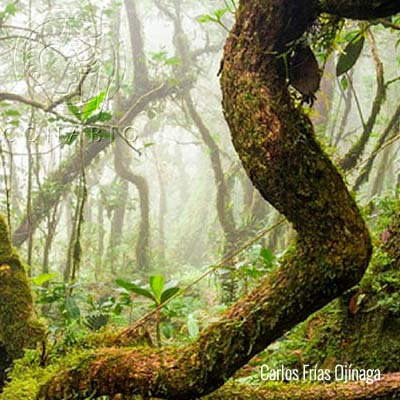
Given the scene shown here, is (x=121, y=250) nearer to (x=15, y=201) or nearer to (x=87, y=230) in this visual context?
(x=87, y=230)

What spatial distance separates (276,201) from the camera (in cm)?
111

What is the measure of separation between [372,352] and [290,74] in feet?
4.26

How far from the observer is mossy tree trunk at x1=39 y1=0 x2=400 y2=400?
1083 mm

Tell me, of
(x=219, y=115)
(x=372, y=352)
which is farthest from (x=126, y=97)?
(x=372, y=352)

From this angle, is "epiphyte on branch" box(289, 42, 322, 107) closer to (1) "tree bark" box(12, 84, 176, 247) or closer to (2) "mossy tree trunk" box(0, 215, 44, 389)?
(2) "mossy tree trunk" box(0, 215, 44, 389)

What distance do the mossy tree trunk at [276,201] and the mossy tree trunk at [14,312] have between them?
1266mm

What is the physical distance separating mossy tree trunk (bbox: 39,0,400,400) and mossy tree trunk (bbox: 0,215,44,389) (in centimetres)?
127

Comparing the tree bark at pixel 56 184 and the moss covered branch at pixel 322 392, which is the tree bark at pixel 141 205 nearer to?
the tree bark at pixel 56 184

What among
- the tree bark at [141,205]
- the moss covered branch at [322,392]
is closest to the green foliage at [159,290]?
the moss covered branch at [322,392]

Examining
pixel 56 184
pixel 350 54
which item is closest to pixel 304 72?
pixel 350 54

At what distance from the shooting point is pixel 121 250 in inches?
371

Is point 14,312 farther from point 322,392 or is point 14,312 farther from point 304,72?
point 304,72

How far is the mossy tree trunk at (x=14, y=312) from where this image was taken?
2260mm

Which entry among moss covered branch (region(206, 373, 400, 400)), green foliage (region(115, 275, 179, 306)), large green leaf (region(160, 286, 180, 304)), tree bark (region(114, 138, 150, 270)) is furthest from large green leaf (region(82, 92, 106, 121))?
tree bark (region(114, 138, 150, 270))
